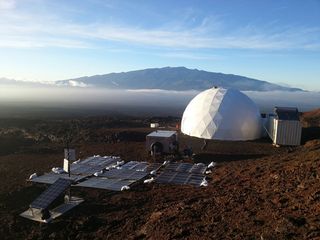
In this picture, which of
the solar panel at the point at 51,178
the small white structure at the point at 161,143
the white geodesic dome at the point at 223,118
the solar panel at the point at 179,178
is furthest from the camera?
the white geodesic dome at the point at 223,118

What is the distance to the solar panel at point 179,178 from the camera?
1739cm

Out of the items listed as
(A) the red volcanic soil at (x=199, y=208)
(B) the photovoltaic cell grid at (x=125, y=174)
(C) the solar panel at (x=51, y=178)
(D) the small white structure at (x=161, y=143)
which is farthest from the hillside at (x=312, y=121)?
(C) the solar panel at (x=51, y=178)

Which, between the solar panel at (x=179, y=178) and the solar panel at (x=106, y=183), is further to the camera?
the solar panel at (x=179, y=178)

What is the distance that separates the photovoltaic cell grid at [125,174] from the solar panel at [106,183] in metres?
0.51

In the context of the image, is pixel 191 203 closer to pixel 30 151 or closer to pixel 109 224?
pixel 109 224

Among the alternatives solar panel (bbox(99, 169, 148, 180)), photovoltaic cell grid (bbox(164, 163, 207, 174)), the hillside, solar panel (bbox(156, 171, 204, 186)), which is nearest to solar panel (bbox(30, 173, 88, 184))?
solar panel (bbox(99, 169, 148, 180))

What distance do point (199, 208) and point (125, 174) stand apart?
23.6ft

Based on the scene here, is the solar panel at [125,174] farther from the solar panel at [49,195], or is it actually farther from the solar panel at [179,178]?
the solar panel at [49,195]

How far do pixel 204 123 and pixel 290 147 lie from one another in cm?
675

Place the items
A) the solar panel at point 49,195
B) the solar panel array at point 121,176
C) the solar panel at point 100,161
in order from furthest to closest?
the solar panel at point 100,161
the solar panel array at point 121,176
the solar panel at point 49,195

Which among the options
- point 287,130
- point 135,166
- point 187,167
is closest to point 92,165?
point 135,166

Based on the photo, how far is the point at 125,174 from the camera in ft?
61.4

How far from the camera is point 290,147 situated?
26312 millimetres

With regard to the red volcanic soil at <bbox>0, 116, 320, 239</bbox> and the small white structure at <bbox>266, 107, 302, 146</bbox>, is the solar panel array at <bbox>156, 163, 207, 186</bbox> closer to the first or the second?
the red volcanic soil at <bbox>0, 116, 320, 239</bbox>
